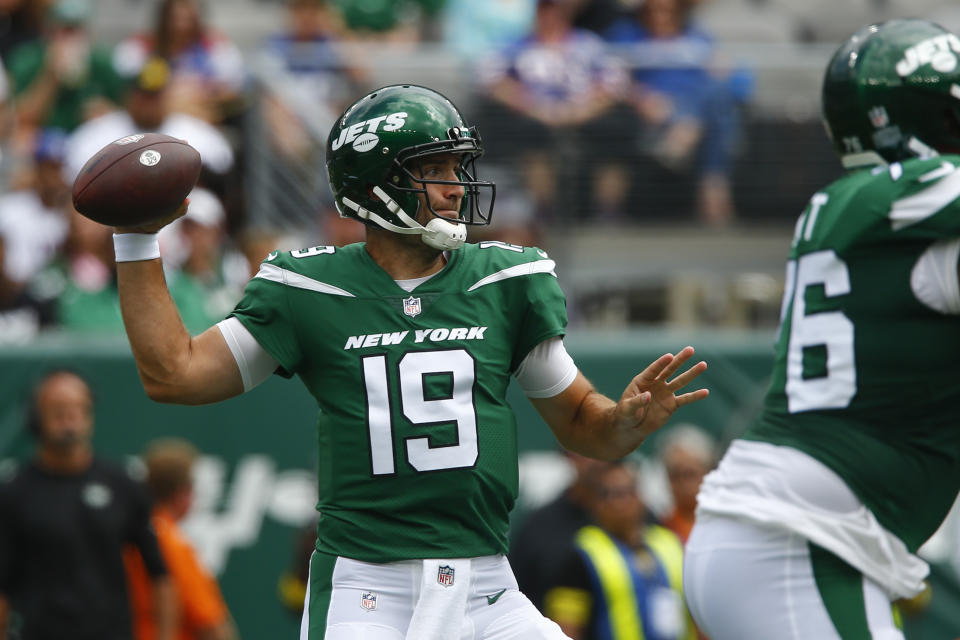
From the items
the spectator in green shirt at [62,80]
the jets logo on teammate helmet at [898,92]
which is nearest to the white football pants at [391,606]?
the jets logo on teammate helmet at [898,92]

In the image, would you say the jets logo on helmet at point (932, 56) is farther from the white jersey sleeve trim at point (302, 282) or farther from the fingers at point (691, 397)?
the white jersey sleeve trim at point (302, 282)

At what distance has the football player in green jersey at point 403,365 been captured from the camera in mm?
3617

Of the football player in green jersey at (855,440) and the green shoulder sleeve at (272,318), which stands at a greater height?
the green shoulder sleeve at (272,318)

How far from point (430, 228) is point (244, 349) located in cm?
58

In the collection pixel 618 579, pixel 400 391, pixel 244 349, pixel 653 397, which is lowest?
pixel 618 579

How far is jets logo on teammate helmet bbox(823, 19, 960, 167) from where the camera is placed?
4.21 metres

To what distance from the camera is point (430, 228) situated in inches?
149

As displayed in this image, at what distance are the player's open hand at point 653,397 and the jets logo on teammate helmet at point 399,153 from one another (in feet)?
1.95

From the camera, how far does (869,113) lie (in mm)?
4266

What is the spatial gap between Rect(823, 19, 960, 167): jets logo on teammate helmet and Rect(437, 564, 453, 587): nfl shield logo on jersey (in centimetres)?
182

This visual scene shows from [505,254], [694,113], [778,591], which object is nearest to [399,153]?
[505,254]

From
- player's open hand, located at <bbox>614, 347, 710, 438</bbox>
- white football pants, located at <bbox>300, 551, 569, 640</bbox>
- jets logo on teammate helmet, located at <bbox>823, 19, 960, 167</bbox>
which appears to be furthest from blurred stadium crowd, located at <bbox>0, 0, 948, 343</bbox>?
white football pants, located at <bbox>300, 551, 569, 640</bbox>

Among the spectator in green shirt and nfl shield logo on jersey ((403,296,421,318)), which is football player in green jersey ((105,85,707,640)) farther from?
the spectator in green shirt

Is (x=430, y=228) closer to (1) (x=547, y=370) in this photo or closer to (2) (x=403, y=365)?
(2) (x=403, y=365)
